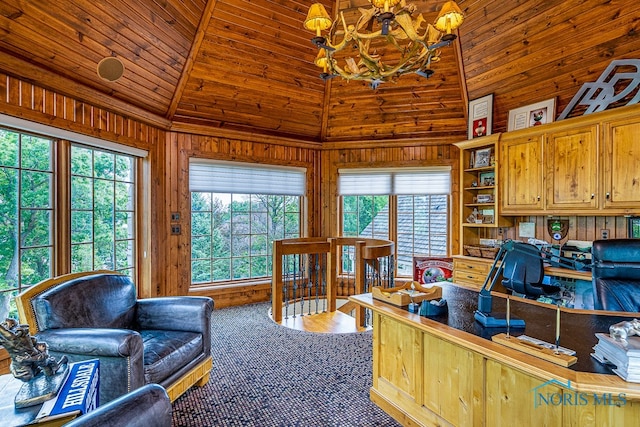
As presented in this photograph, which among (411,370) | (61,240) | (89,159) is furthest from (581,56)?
(61,240)

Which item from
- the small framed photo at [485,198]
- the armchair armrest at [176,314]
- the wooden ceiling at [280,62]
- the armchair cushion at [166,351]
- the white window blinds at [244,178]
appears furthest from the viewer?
the white window blinds at [244,178]

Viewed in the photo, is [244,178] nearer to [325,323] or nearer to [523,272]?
[325,323]

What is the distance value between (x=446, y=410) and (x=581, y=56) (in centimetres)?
387

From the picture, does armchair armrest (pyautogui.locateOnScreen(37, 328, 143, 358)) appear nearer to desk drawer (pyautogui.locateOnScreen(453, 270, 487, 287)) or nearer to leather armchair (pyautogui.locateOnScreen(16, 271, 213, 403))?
leather armchair (pyautogui.locateOnScreen(16, 271, 213, 403))

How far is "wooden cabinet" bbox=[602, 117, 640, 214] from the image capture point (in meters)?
3.15

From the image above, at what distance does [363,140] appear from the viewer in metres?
5.43

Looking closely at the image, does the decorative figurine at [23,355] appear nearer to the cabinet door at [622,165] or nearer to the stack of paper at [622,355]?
the stack of paper at [622,355]

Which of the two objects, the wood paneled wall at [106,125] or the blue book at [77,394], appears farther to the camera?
the wood paneled wall at [106,125]

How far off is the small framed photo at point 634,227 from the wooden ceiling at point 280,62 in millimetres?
1516

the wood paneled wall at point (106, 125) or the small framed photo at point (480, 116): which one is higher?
the small framed photo at point (480, 116)

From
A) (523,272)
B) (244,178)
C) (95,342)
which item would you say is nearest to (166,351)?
(95,342)

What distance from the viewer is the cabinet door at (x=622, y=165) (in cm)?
315

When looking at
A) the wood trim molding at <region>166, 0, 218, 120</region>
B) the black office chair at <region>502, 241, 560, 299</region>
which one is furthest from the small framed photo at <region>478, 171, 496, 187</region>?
the wood trim molding at <region>166, 0, 218, 120</region>

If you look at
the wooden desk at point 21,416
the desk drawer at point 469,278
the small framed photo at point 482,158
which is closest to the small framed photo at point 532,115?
the small framed photo at point 482,158
